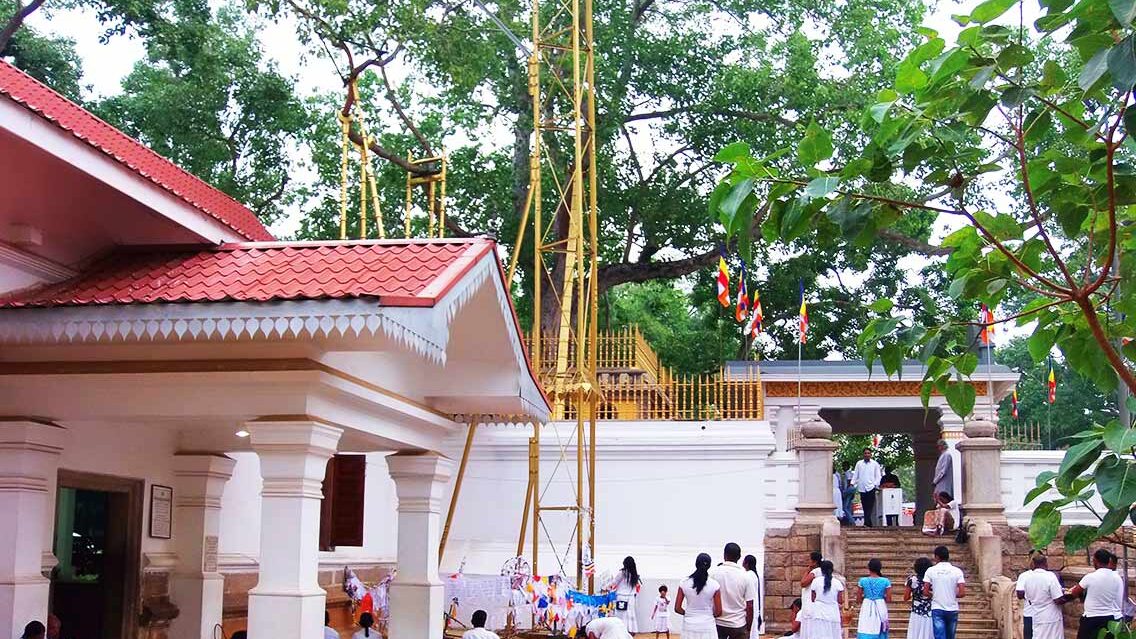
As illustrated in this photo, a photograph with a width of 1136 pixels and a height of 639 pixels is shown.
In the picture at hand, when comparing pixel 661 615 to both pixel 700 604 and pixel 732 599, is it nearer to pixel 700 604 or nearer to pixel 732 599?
pixel 732 599

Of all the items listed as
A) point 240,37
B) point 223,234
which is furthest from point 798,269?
→ point 223,234

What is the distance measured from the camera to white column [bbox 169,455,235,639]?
1140 centimetres

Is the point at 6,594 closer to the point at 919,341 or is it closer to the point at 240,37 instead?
the point at 919,341

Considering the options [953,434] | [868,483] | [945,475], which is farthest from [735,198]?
[953,434]

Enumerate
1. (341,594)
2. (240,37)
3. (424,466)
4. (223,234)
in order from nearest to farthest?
(223,234) < (424,466) < (341,594) < (240,37)

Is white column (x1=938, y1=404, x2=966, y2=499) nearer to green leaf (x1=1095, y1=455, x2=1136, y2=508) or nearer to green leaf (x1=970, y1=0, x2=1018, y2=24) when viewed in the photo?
green leaf (x1=1095, y1=455, x2=1136, y2=508)

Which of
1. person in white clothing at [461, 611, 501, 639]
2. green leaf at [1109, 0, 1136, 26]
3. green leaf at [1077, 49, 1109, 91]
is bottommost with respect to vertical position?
person in white clothing at [461, 611, 501, 639]

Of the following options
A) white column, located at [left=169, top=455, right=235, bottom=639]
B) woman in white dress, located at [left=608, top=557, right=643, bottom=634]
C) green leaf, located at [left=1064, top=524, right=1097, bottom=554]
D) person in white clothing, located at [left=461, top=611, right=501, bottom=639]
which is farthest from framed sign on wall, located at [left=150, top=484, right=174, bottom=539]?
green leaf, located at [left=1064, top=524, right=1097, bottom=554]

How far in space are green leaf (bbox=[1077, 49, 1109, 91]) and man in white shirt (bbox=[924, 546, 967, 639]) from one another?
425 inches

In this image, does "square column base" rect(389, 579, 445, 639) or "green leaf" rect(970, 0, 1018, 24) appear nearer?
"green leaf" rect(970, 0, 1018, 24)

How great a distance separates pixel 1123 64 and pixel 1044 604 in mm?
11422

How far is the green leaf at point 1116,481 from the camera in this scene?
143 inches

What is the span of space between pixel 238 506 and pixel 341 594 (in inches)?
143

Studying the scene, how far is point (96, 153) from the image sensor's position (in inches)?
311
